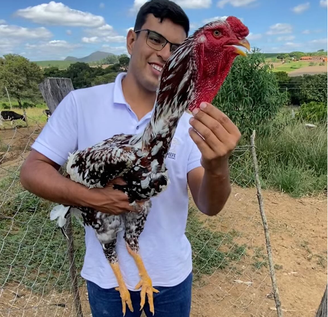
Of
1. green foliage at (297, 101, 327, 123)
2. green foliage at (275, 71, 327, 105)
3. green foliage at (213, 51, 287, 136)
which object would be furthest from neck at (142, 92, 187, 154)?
green foliage at (275, 71, 327, 105)

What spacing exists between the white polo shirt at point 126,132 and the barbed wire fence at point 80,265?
1.04 metres

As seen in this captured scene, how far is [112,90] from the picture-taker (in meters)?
1.54

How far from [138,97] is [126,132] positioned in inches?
A: 7.5

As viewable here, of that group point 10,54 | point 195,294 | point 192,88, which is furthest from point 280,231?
point 10,54

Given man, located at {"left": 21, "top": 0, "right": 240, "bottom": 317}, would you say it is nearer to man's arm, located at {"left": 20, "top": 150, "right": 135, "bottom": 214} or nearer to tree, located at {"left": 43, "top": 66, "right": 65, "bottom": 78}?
man's arm, located at {"left": 20, "top": 150, "right": 135, "bottom": 214}

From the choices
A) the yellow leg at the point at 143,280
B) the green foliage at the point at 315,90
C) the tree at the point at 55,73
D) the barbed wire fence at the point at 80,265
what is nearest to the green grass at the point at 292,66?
the green foliage at the point at 315,90

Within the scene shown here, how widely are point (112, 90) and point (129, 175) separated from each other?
45 centimetres

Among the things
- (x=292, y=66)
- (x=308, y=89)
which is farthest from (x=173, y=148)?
(x=292, y=66)

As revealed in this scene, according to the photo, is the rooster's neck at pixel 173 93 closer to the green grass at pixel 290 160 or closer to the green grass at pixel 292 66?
the green grass at pixel 290 160

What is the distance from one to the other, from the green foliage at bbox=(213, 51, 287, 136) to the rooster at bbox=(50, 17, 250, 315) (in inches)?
217

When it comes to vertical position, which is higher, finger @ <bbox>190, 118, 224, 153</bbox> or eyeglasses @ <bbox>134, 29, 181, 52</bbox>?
eyeglasses @ <bbox>134, 29, 181, 52</bbox>

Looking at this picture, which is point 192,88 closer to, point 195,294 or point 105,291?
point 105,291

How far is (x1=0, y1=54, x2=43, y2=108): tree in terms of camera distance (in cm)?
1379

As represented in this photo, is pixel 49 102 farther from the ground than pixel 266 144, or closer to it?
farther from the ground
